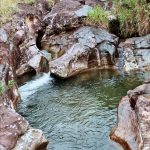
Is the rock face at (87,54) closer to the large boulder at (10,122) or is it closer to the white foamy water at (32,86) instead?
the white foamy water at (32,86)

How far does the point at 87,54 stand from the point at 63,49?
5.91 ft

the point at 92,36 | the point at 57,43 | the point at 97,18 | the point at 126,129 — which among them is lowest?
the point at 126,129

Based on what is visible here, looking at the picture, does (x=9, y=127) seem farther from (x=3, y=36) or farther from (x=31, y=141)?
(x=3, y=36)

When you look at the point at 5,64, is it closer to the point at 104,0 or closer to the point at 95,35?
the point at 95,35

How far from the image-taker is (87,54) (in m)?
17.3

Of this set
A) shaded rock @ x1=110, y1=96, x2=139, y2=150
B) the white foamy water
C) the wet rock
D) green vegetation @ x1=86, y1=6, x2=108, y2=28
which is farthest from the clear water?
the wet rock

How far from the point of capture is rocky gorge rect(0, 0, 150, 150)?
39.1 feet

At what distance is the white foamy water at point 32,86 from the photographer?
50.2ft

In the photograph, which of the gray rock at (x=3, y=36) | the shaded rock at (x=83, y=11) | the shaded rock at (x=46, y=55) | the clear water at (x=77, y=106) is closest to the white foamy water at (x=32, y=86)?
the clear water at (x=77, y=106)

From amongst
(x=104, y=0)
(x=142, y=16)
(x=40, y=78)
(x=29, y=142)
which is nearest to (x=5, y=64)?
(x=40, y=78)

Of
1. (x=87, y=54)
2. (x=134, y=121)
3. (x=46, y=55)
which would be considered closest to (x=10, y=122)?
(x=134, y=121)

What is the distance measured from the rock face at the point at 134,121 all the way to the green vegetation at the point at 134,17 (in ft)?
24.2

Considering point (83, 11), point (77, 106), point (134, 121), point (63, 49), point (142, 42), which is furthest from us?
point (83, 11)

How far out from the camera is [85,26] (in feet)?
62.2
